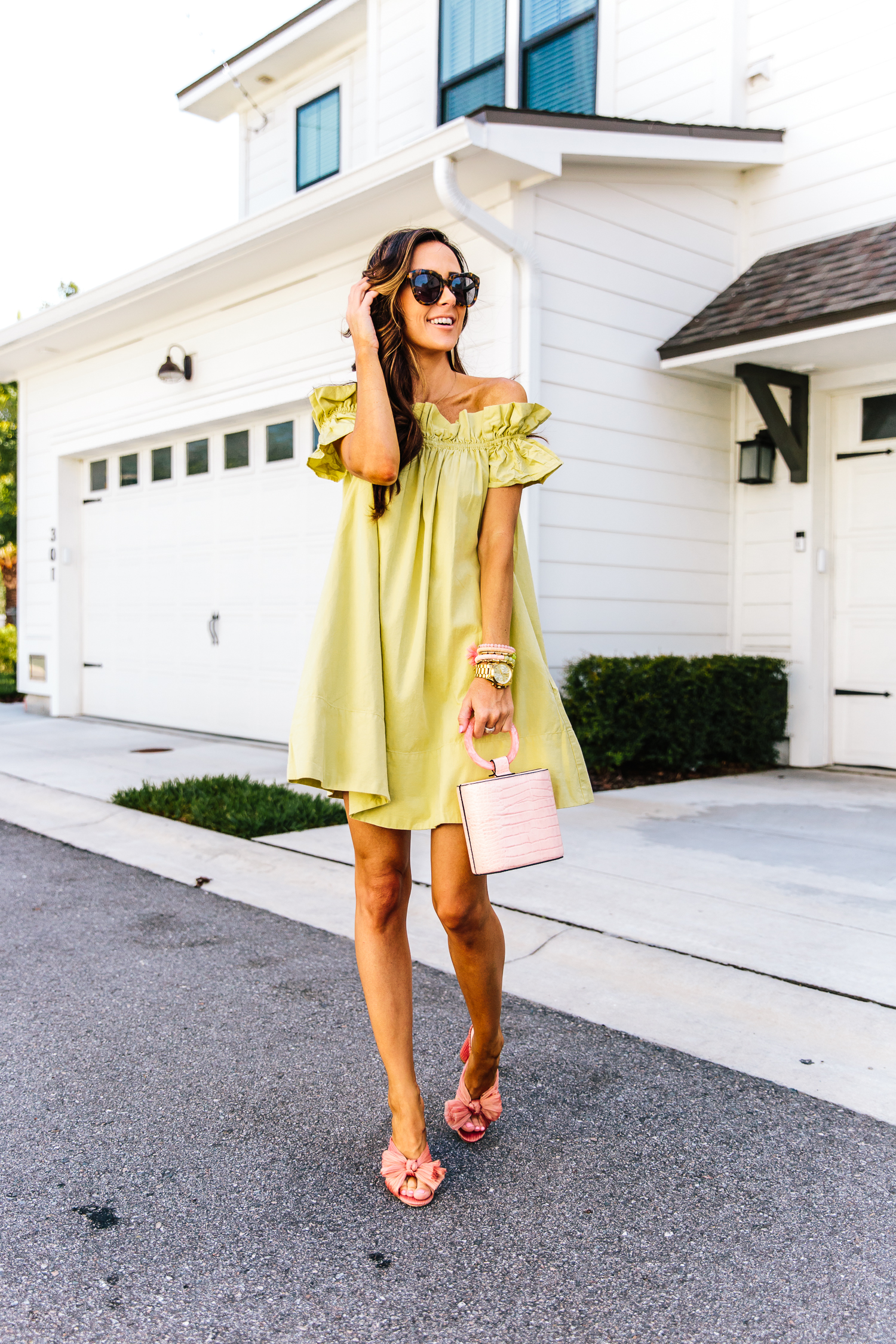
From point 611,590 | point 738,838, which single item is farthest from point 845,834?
point 611,590

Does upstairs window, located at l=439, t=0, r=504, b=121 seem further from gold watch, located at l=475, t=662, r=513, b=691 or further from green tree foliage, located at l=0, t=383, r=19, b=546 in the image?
green tree foliage, located at l=0, t=383, r=19, b=546

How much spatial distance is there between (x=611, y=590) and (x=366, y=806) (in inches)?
190

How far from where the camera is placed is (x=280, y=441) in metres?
7.75

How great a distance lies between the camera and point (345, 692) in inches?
78.1

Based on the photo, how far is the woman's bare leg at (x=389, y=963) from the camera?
76.4 inches

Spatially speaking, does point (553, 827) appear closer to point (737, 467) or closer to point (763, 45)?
point (737, 467)

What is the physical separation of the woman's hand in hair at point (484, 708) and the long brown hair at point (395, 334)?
1.24ft

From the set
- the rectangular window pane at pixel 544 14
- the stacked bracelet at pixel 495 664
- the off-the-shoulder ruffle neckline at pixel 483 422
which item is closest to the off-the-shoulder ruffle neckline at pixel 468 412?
the off-the-shoulder ruffle neckline at pixel 483 422

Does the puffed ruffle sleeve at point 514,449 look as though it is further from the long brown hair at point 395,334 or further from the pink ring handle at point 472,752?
the pink ring handle at point 472,752

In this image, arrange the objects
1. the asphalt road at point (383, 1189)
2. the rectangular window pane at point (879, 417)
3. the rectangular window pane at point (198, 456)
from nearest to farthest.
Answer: the asphalt road at point (383, 1189) < the rectangular window pane at point (879, 417) < the rectangular window pane at point (198, 456)

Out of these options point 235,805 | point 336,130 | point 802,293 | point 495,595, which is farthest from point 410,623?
point 336,130

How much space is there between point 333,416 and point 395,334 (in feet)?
0.64

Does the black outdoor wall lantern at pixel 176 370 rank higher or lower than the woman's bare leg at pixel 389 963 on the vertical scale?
higher

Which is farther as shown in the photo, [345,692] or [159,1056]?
[159,1056]
